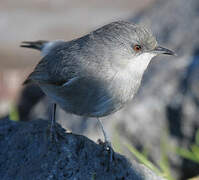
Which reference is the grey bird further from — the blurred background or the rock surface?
the blurred background

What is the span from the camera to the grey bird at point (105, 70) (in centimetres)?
477

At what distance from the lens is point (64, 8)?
38.6 ft

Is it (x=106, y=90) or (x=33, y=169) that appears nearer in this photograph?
(x=33, y=169)

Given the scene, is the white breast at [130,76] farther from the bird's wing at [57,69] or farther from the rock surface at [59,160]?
the rock surface at [59,160]

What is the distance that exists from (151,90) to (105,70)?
7.51 feet

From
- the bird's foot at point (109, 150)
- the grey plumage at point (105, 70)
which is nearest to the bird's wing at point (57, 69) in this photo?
the grey plumage at point (105, 70)

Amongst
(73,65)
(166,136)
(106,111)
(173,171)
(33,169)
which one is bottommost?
(173,171)

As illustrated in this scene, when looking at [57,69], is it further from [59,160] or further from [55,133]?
[59,160]

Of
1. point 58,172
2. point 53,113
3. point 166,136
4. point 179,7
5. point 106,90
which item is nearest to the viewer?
point 58,172

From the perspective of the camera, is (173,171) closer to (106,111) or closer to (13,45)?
(106,111)

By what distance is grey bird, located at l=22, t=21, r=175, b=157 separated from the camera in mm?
4765

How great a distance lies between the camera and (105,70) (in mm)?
4797

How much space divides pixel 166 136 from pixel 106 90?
214 centimetres

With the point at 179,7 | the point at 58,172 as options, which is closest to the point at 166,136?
the point at 58,172
